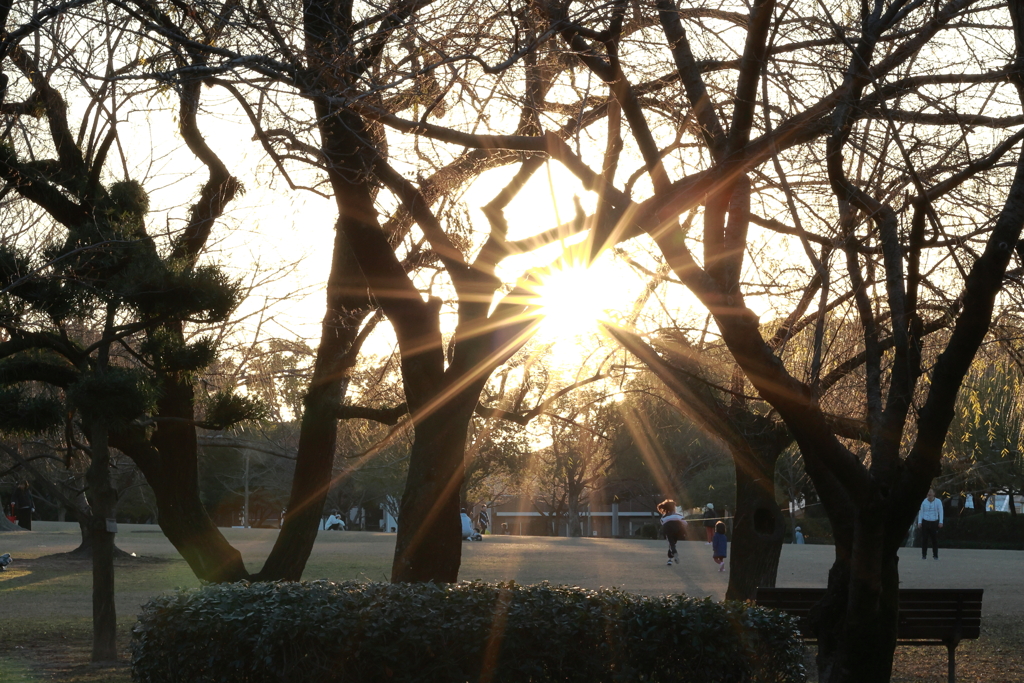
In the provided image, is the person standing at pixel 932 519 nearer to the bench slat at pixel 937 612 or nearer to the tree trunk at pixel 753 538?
the tree trunk at pixel 753 538

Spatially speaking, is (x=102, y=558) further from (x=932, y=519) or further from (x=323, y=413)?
(x=932, y=519)

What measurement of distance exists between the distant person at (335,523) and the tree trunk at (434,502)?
167 ft

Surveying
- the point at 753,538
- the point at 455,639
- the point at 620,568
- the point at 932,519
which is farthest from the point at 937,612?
the point at 932,519

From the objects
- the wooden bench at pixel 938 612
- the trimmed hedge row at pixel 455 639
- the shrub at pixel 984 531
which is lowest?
the shrub at pixel 984 531

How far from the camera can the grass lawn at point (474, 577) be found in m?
9.86

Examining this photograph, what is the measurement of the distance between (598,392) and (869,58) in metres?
6.37

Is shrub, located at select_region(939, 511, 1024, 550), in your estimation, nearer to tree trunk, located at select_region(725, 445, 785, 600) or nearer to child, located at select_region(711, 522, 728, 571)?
child, located at select_region(711, 522, 728, 571)

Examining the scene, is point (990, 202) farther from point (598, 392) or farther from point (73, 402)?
point (73, 402)

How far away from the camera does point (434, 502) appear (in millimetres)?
8359

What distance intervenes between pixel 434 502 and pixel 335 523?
57833mm

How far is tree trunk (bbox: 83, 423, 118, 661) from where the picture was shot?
9.30m

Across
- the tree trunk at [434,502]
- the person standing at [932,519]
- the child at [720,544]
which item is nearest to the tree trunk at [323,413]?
the tree trunk at [434,502]

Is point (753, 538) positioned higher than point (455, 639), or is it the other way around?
point (753, 538)

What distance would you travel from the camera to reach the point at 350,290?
412 inches
